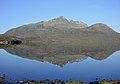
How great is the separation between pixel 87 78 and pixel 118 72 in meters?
6.38

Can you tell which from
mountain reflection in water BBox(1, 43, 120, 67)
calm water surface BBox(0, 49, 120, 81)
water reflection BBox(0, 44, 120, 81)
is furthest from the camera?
mountain reflection in water BBox(1, 43, 120, 67)

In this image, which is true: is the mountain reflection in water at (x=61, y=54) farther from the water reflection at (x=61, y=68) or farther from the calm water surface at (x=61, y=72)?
the calm water surface at (x=61, y=72)

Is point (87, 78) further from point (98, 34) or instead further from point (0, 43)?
point (98, 34)

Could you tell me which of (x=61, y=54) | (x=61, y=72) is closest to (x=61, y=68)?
(x=61, y=72)

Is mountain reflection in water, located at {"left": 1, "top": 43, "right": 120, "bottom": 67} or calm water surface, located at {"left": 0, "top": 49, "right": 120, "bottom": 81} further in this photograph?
mountain reflection in water, located at {"left": 1, "top": 43, "right": 120, "bottom": 67}

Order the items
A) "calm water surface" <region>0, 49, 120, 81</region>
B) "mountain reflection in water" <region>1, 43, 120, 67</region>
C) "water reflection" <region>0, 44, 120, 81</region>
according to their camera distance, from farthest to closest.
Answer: "mountain reflection in water" <region>1, 43, 120, 67</region>
"water reflection" <region>0, 44, 120, 81</region>
"calm water surface" <region>0, 49, 120, 81</region>

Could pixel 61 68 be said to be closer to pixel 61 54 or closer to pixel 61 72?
pixel 61 72

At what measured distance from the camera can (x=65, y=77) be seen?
2894cm

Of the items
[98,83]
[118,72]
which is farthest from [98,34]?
[98,83]

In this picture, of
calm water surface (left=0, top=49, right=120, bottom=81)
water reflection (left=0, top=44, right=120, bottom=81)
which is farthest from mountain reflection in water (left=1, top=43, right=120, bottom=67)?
calm water surface (left=0, top=49, right=120, bottom=81)

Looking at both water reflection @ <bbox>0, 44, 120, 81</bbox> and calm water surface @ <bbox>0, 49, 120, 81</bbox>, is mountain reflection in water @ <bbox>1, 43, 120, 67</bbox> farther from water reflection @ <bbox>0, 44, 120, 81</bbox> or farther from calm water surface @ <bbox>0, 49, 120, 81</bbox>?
calm water surface @ <bbox>0, 49, 120, 81</bbox>

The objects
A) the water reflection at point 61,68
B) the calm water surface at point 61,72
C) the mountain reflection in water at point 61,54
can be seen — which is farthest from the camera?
the mountain reflection in water at point 61,54

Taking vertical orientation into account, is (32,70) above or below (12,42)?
below

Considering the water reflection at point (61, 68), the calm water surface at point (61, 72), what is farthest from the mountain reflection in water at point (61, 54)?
the calm water surface at point (61, 72)
